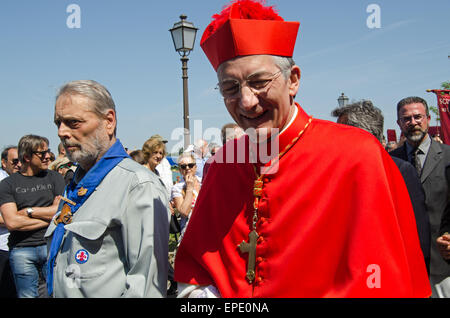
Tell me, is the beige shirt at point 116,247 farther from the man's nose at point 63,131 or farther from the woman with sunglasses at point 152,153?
the woman with sunglasses at point 152,153

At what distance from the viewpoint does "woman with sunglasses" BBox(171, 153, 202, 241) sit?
4957mm

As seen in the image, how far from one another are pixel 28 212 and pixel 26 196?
0.63 feet

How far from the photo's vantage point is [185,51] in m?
8.26

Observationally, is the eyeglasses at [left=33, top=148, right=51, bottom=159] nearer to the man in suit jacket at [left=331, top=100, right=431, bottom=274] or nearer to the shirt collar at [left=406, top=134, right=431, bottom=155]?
the man in suit jacket at [left=331, top=100, right=431, bottom=274]

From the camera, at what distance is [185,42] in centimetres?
812

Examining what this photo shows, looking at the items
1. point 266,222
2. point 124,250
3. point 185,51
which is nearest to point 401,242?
point 266,222

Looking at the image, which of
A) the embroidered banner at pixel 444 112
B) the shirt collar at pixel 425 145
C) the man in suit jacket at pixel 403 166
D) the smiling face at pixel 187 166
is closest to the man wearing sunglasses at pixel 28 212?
the smiling face at pixel 187 166

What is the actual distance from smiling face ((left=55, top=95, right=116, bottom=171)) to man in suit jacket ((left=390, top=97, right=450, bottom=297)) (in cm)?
262

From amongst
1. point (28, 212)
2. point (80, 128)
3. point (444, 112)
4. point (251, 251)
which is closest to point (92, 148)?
point (80, 128)

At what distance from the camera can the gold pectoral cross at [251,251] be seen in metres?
1.90

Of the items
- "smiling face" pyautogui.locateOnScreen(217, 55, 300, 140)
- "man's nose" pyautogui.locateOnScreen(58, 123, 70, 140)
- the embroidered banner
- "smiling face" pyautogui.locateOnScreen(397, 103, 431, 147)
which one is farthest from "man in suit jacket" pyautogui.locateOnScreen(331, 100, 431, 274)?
the embroidered banner

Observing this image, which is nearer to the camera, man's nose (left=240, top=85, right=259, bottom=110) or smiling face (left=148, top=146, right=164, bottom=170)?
man's nose (left=240, top=85, right=259, bottom=110)

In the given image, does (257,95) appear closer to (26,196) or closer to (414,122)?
(414,122)

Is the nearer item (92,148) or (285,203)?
(285,203)
